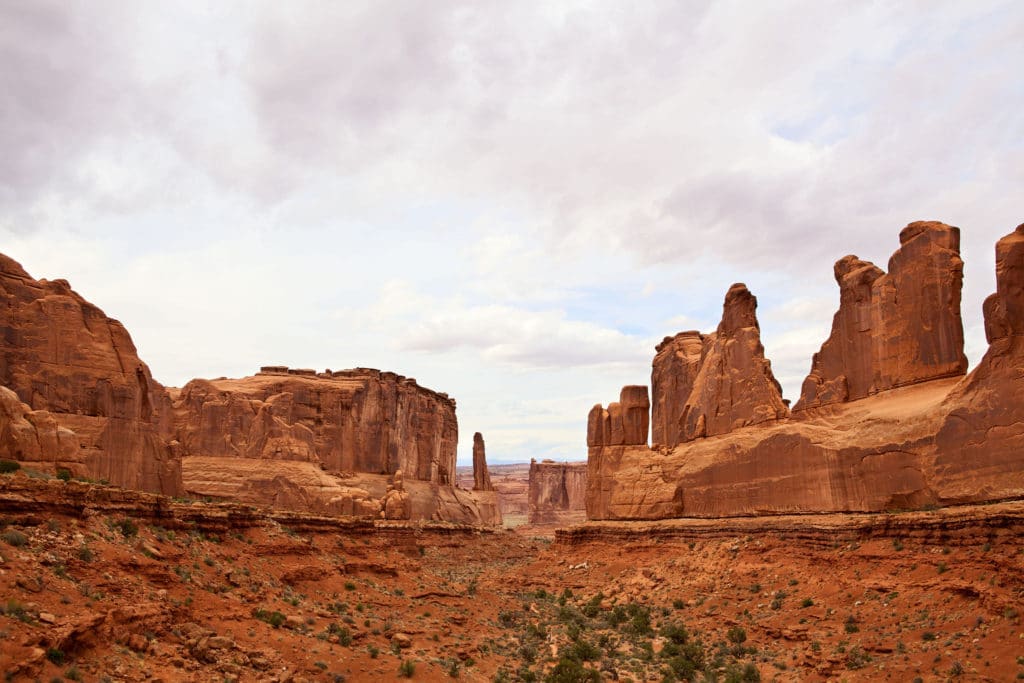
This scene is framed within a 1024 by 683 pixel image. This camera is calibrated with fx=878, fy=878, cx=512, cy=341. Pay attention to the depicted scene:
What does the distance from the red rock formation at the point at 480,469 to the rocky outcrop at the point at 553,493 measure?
2657 cm

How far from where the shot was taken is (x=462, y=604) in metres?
33.2

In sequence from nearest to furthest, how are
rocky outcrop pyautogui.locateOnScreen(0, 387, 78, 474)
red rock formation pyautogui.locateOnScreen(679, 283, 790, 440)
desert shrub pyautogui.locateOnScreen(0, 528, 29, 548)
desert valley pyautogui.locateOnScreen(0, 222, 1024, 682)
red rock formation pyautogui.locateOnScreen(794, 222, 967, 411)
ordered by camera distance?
desert shrub pyautogui.locateOnScreen(0, 528, 29, 548)
desert valley pyautogui.locateOnScreen(0, 222, 1024, 682)
rocky outcrop pyautogui.locateOnScreen(0, 387, 78, 474)
red rock formation pyautogui.locateOnScreen(794, 222, 967, 411)
red rock formation pyautogui.locateOnScreen(679, 283, 790, 440)

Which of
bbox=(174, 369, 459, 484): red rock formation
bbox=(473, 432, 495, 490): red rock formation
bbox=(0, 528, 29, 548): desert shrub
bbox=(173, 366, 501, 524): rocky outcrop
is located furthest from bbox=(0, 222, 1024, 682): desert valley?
bbox=(473, 432, 495, 490): red rock formation

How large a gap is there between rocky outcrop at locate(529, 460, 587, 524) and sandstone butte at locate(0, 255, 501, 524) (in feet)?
128

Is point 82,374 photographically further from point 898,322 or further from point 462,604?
point 898,322

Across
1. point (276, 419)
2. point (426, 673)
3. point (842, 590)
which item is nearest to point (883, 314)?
point (842, 590)

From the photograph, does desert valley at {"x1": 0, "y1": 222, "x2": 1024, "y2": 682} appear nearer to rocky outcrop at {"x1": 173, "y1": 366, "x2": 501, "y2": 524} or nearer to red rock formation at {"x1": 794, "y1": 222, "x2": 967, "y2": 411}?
red rock formation at {"x1": 794, "y1": 222, "x2": 967, "y2": 411}

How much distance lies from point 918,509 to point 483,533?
1862 inches

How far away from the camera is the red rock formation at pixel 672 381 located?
153 feet

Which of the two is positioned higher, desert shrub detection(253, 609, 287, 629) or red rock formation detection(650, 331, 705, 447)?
red rock formation detection(650, 331, 705, 447)

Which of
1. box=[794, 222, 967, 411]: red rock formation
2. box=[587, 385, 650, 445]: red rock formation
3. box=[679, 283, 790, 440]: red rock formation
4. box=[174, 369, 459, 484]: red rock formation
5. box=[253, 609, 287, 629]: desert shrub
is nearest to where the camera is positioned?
box=[253, 609, 287, 629]: desert shrub

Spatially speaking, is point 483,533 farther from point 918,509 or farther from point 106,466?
point 918,509

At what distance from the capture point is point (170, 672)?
16000mm

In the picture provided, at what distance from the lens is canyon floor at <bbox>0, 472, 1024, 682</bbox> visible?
1677 centimetres
